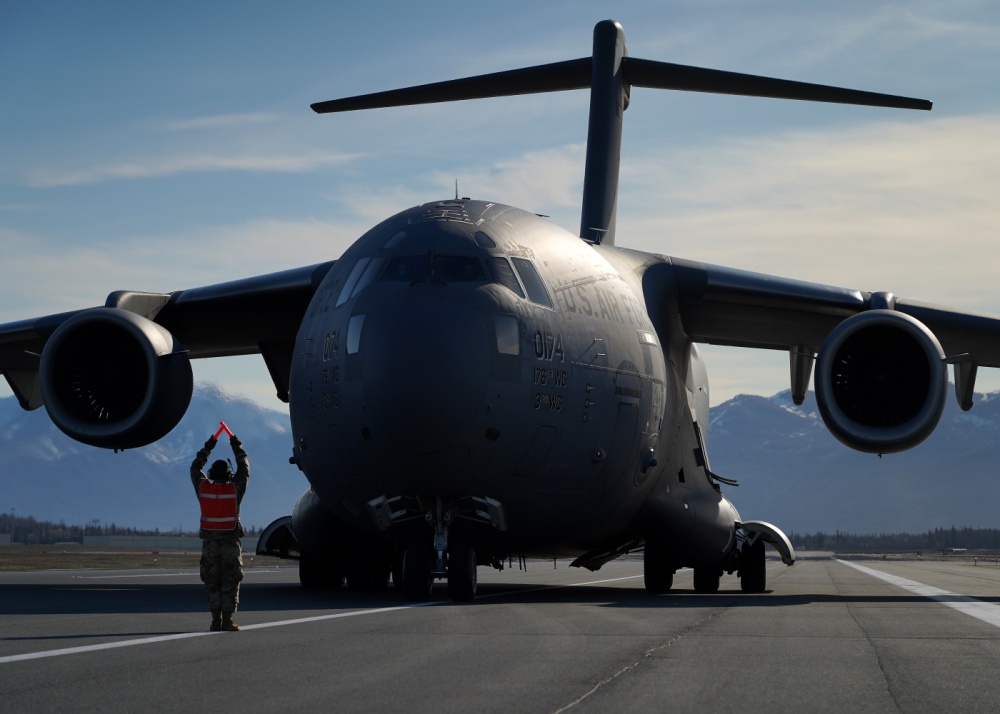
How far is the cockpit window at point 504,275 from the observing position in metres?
12.6

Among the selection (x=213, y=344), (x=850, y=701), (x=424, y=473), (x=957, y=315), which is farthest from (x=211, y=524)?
(x=957, y=315)

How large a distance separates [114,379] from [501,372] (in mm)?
5931

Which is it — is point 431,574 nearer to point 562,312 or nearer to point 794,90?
point 562,312

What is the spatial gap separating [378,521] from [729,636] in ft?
16.1

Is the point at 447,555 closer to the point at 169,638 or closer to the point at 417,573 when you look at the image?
the point at 417,573

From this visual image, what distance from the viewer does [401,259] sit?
41.5ft

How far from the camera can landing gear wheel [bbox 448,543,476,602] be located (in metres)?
12.3

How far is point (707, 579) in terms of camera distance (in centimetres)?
1738

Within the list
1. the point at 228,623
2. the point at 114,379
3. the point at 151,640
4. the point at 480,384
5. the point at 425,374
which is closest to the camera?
the point at 151,640

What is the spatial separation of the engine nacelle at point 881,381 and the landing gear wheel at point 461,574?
457 centimetres

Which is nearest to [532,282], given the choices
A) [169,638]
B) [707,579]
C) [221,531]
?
[221,531]

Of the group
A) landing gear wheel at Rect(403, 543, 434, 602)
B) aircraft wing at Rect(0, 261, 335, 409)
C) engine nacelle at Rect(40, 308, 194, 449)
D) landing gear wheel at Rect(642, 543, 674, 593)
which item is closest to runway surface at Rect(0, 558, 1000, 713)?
landing gear wheel at Rect(403, 543, 434, 602)

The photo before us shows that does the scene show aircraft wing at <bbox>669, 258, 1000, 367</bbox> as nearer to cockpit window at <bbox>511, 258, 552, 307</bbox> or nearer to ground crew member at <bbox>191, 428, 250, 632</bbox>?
cockpit window at <bbox>511, 258, 552, 307</bbox>

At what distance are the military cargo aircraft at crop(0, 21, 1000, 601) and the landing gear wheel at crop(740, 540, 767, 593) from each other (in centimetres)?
3
